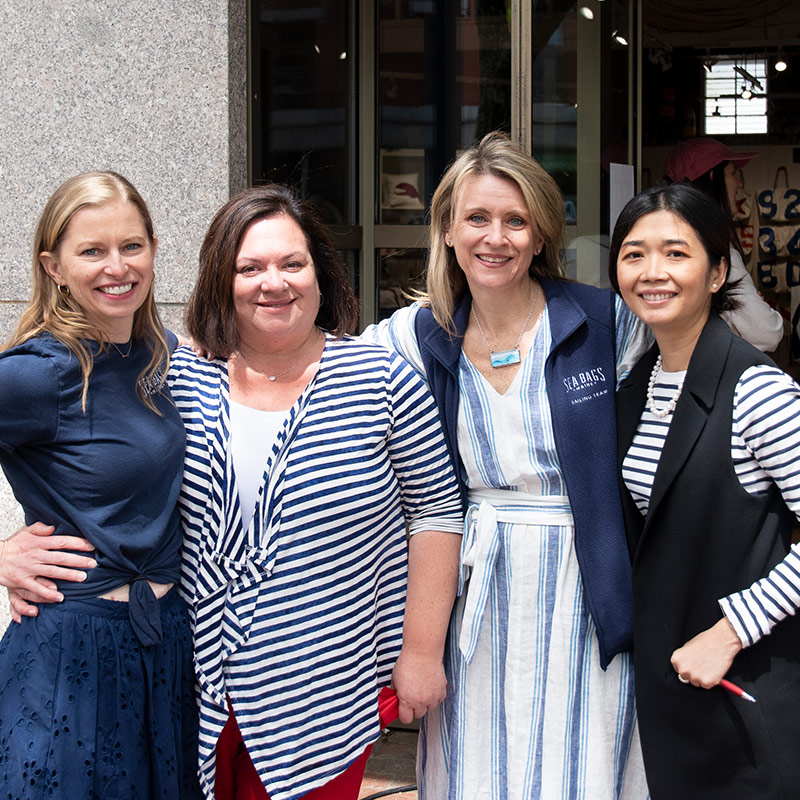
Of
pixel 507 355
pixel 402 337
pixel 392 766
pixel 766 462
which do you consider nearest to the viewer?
pixel 766 462

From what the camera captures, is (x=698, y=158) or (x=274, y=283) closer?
(x=274, y=283)

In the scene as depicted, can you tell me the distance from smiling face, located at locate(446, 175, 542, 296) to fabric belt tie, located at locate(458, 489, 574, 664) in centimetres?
54

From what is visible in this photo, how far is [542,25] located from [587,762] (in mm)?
2836

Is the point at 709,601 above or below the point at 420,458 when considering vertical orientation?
below

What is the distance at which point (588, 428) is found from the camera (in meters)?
2.47

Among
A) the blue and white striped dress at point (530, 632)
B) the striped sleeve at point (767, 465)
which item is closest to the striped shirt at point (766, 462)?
the striped sleeve at point (767, 465)

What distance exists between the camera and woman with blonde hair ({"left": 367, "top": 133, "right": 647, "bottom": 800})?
8.11 feet

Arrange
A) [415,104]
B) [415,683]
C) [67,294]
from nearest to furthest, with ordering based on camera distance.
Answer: [67,294] → [415,683] → [415,104]

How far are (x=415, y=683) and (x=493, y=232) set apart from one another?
1.12 meters

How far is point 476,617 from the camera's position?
253 cm

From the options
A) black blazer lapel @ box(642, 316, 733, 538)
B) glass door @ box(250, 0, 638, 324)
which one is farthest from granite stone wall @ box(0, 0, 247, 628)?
black blazer lapel @ box(642, 316, 733, 538)

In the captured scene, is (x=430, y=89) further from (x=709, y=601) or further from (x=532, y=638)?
(x=709, y=601)

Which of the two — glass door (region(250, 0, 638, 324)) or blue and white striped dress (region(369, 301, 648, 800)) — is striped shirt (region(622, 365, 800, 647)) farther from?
glass door (region(250, 0, 638, 324))

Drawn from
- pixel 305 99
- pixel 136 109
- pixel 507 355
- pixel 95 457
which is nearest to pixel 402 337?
pixel 507 355
